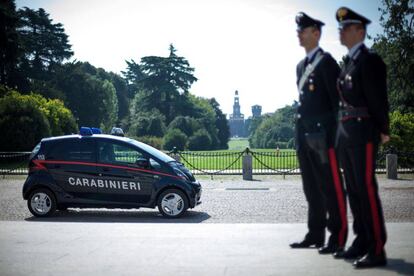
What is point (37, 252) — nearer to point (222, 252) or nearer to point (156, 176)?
point (222, 252)

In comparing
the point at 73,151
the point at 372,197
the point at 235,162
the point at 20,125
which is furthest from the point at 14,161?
the point at 372,197

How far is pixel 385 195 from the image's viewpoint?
14859 millimetres

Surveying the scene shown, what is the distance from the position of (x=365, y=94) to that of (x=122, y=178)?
7.95m

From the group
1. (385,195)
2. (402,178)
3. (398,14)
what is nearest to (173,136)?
(398,14)

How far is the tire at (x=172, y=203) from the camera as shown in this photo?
1081 centimetres

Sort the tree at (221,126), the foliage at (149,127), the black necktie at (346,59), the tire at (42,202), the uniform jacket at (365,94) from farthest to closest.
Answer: the tree at (221,126), the foliage at (149,127), the tire at (42,202), the black necktie at (346,59), the uniform jacket at (365,94)

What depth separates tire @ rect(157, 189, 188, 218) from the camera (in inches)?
426

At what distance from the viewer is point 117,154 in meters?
10.8

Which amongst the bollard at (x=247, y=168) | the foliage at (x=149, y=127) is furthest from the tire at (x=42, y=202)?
the foliage at (x=149, y=127)

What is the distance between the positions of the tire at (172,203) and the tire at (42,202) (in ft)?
7.53

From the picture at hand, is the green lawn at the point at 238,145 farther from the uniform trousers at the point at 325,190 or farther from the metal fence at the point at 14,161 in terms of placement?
the uniform trousers at the point at 325,190

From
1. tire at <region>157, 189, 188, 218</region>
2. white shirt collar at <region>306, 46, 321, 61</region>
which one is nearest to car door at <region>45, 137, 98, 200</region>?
tire at <region>157, 189, 188, 218</region>

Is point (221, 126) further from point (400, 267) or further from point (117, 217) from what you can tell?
point (400, 267)

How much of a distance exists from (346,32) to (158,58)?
214 ft
